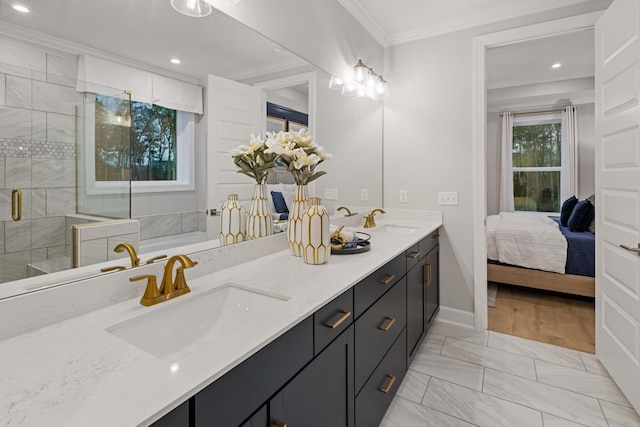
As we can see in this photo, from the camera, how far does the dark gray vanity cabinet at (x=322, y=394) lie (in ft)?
2.99

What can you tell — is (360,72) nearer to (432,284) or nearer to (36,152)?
(432,284)

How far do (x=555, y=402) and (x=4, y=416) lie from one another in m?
2.32

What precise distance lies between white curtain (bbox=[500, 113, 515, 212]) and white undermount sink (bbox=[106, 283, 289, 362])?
5840mm

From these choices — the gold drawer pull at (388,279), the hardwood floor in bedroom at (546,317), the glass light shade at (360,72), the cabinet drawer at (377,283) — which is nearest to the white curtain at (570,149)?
the hardwood floor in bedroom at (546,317)

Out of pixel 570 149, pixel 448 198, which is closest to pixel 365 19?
pixel 448 198

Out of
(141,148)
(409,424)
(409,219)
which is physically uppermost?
(141,148)

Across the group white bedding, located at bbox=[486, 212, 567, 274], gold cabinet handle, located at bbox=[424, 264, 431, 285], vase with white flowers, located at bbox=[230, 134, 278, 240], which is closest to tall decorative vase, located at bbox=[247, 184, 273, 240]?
vase with white flowers, located at bbox=[230, 134, 278, 240]

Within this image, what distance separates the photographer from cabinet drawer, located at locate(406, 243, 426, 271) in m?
1.99

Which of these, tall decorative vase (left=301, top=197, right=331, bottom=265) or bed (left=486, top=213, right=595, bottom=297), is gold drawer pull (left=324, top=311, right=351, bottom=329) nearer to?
tall decorative vase (left=301, top=197, right=331, bottom=265)

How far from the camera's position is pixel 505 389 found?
197 cm

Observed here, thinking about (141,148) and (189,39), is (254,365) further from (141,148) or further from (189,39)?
(189,39)

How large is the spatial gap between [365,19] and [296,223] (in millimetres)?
1949

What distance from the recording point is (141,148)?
47.3 inches

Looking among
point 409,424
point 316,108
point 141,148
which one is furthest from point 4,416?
point 316,108
